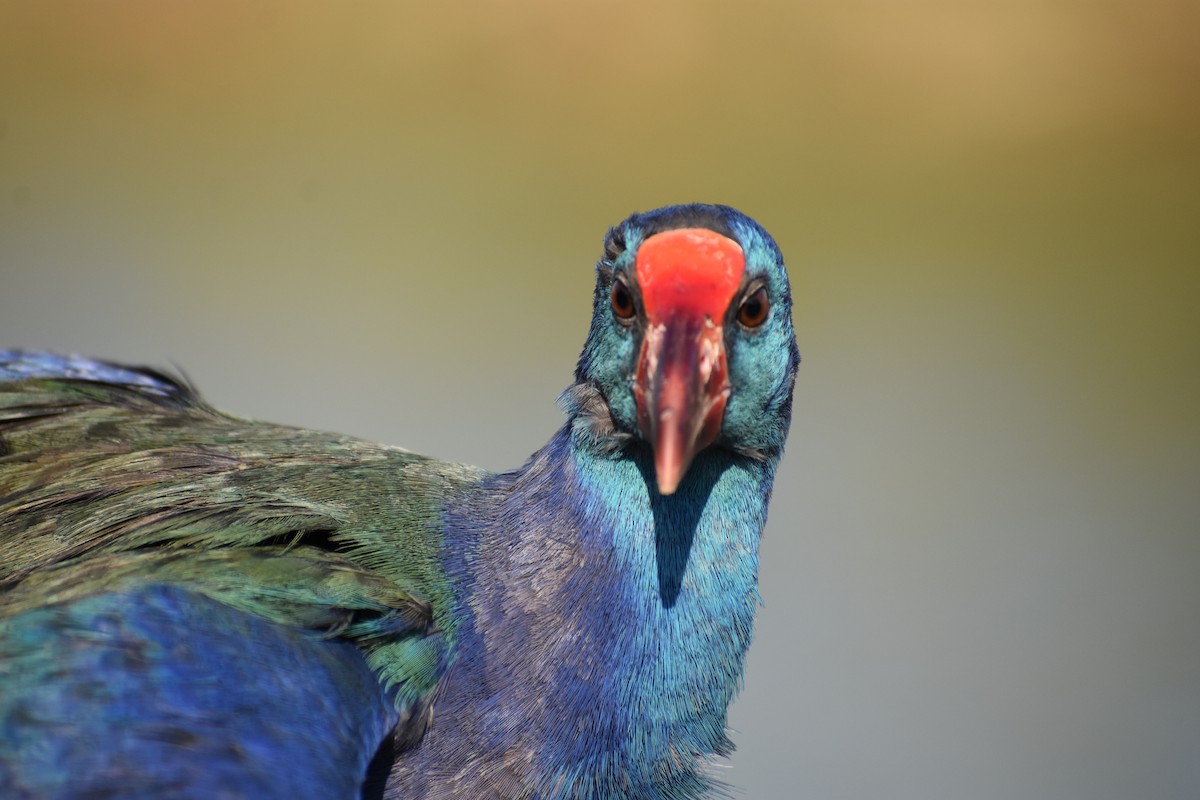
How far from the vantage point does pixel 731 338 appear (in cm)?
222

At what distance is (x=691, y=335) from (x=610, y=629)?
0.59m

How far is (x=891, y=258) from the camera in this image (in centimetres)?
670

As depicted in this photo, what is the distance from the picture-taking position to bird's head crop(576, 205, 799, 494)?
2.10 meters

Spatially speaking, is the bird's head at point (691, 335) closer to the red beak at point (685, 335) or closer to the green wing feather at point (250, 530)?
the red beak at point (685, 335)

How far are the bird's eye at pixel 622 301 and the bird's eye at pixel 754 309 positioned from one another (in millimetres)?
208

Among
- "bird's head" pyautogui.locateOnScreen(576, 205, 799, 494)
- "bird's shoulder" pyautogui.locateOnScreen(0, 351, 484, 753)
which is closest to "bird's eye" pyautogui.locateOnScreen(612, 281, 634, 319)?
"bird's head" pyautogui.locateOnScreen(576, 205, 799, 494)

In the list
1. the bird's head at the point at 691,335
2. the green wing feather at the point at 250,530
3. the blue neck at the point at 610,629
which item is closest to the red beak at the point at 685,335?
the bird's head at the point at 691,335

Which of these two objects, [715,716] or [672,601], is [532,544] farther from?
[715,716]

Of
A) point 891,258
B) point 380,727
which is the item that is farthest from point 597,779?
point 891,258

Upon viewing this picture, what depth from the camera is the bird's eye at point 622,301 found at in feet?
7.31

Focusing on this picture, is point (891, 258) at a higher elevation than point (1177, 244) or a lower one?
lower

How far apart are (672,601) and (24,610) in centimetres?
117

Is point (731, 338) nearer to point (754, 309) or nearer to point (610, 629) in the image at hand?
point (754, 309)

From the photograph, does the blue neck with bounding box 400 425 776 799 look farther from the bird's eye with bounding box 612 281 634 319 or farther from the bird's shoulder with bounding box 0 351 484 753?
the bird's eye with bounding box 612 281 634 319
